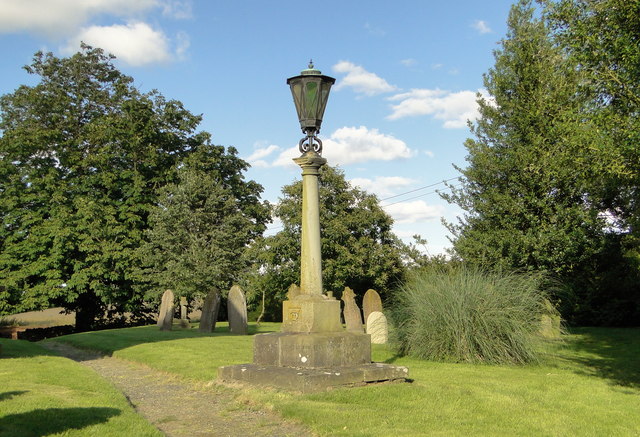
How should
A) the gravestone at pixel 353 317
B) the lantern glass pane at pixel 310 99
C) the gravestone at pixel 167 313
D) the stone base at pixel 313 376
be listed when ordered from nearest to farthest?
the stone base at pixel 313 376
the lantern glass pane at pixel 310 99
the gravestone at pixel 353 317
the gravestone at pixel 167 313

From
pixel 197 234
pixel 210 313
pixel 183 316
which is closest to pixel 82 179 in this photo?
pixel 197 234

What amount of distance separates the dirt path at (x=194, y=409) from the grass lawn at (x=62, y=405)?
15.8 inches

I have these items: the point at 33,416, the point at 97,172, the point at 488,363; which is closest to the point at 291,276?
the point at 97,172

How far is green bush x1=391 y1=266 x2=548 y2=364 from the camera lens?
1184cm

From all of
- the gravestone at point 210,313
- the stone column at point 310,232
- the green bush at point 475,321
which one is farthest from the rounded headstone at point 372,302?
the stone column at point 310,232

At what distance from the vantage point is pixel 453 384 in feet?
30.0

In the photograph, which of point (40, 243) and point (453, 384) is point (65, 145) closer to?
point (40, 243)

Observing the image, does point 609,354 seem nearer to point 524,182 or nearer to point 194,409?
point 524,182

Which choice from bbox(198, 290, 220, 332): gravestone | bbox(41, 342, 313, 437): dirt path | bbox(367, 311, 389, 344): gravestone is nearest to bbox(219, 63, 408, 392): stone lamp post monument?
bbox(41, 342, 313, 437): dirt path

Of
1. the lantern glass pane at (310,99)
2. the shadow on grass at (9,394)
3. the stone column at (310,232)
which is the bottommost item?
the shadow on grass at (9,394)

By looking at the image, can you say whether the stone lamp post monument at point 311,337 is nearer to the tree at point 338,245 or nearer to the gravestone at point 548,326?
the gravestone at point 548,326

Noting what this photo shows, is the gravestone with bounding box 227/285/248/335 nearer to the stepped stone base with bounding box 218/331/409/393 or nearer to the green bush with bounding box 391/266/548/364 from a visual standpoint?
the green bush with bounding box 391/266/548/364

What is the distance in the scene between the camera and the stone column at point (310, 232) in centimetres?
937

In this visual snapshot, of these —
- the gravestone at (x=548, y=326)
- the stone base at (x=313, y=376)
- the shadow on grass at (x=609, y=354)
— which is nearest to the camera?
the stone base at (x=313, y=376)
